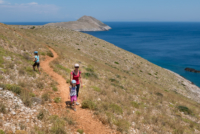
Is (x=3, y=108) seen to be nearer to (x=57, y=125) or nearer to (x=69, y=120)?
(x=57, y=125)

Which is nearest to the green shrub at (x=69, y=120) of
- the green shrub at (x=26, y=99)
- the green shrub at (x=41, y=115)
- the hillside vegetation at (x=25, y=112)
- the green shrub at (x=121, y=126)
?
the hillside vegetation at (x=25, y=112)

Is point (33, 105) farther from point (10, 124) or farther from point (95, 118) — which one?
point (95, 118)

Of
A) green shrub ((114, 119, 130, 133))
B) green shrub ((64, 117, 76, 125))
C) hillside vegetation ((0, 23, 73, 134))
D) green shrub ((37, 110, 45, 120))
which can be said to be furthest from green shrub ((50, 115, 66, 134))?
green shrub ((114, 119, 130, 133))

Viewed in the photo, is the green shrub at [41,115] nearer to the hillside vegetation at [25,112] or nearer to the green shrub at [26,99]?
the hillside vegetation at [25,112]

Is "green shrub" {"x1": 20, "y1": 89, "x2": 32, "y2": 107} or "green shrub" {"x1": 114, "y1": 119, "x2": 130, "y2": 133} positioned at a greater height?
"green shrub" {"x1": 20, "y1": 89, "x2": 32, "y2": 107}

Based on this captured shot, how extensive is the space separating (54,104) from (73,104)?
51.8 inches

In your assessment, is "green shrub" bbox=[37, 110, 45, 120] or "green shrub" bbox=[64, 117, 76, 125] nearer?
"green shrub" bbox=[37, 110, 45, 120]

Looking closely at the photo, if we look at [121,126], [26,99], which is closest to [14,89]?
[26,99]

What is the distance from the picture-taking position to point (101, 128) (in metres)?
8.06

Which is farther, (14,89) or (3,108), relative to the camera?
(14,89)

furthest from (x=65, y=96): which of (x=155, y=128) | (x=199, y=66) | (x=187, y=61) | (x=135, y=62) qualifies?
(x=187, y=61)

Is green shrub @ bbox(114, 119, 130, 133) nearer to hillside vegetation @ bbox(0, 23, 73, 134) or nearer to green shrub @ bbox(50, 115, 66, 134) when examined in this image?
hillside vegetation @ bbox(0, 23, 73, 134)

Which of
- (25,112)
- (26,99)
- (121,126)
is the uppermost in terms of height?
(26,99)

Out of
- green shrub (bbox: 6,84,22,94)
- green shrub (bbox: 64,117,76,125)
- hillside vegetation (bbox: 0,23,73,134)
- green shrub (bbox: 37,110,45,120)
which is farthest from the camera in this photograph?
green shrub (bbox: 6,84,22,94)
